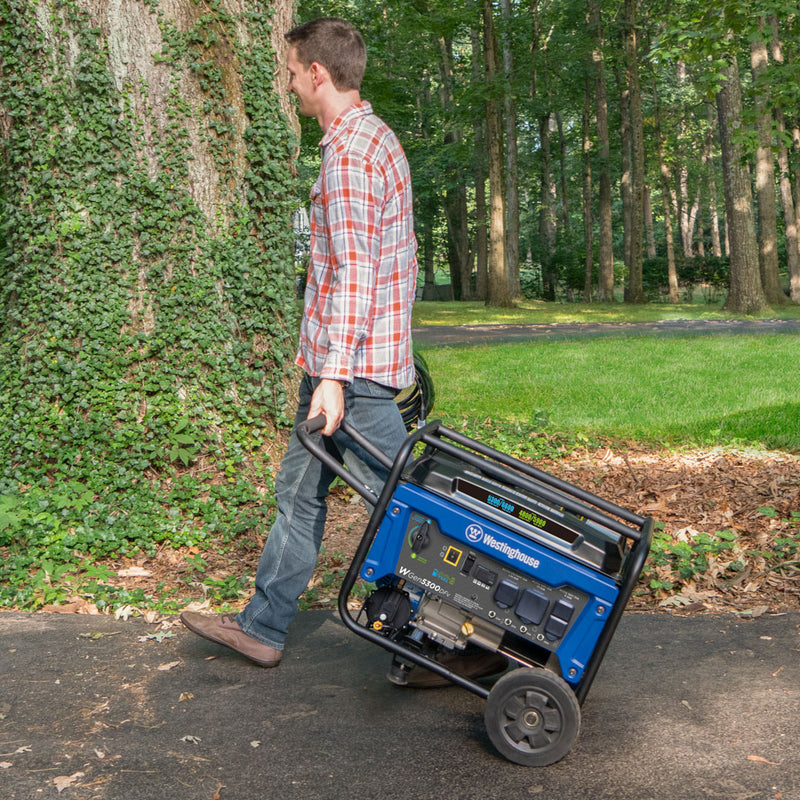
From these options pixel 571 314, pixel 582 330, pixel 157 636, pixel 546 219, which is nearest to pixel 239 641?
pixel 157 636

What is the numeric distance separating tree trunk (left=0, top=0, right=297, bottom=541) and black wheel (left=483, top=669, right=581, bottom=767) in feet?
9.98

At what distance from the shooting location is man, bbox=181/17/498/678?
325 cm

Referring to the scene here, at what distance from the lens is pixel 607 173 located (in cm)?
3127

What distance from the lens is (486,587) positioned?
119 inches

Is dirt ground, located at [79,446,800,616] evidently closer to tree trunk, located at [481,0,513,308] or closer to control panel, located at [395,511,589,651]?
control panel, located at [395,511,589,651]

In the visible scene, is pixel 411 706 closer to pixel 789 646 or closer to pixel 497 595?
pixel 497 595

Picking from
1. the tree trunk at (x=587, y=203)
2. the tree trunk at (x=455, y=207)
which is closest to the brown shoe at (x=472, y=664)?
the tree trunk at (x=587, y=203)

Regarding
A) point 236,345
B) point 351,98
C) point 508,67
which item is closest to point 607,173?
point 508,67

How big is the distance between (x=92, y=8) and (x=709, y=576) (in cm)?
487

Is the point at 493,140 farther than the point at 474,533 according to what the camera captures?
Yes

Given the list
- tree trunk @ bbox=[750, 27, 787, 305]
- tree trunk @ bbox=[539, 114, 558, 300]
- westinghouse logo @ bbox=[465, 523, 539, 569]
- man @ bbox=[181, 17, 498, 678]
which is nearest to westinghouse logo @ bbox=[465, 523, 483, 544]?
westinghouse logo @ bbox=[465, 523, 539, 569]

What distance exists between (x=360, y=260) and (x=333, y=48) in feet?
2.59

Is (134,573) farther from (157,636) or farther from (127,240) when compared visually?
(127,240)

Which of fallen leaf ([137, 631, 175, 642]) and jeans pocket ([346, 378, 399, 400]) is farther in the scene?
fallen leaf ([137, 631, 175, 642])
